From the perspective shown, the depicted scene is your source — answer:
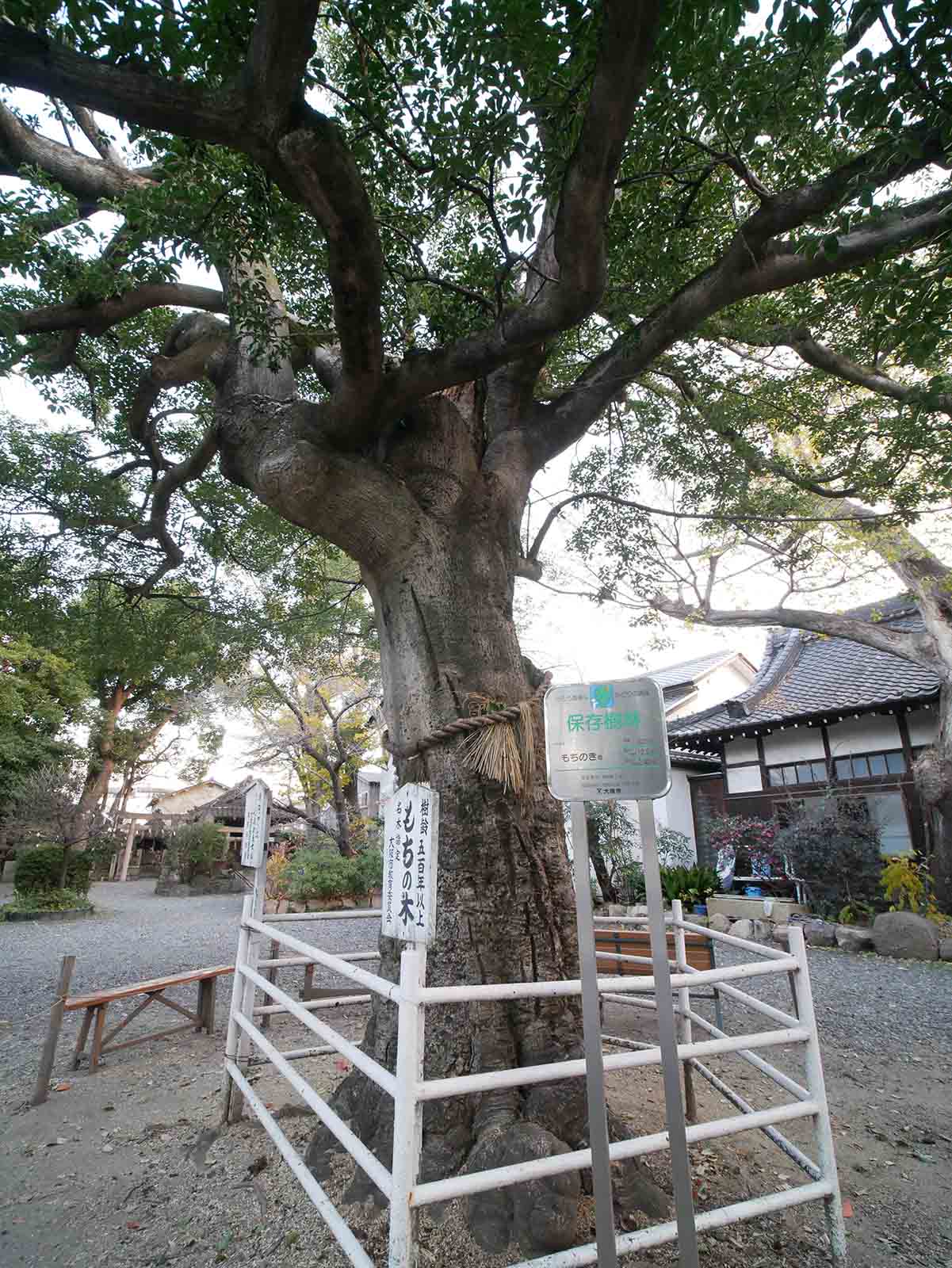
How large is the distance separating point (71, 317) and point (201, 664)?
5.42m

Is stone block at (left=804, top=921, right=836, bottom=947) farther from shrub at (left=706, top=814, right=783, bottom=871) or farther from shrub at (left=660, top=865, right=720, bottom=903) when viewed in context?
shrub at (left=660, top=865, right=720, bottom=903)

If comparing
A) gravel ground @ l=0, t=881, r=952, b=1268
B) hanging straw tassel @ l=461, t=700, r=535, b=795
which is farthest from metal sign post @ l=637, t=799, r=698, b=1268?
hanging straw tassel @ l=461, t=700, r=535, b=795

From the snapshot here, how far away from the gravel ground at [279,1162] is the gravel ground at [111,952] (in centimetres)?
7

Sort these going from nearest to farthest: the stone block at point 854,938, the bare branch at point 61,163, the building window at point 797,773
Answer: the bare branch at point 61,163 → the stone block at point 854,938 → the building window at point 797,773

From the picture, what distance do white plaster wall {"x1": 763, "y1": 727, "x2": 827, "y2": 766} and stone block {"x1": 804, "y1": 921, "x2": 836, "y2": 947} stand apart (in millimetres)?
3508

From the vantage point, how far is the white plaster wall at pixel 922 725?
10430 mm

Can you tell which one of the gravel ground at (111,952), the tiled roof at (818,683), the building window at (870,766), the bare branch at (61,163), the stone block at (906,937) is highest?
the bare branch at (61,163)

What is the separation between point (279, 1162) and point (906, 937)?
7.96 metres

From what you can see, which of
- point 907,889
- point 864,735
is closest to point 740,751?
point 864,735

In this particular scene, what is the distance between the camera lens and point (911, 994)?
6.43 m

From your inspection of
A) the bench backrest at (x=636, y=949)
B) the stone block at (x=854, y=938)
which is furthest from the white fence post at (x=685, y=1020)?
the stone block at (x=854, y=938)

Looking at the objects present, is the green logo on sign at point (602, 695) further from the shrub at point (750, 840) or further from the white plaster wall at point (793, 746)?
the white plaster wall at point (793, 746)

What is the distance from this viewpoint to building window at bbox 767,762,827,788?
458 inches

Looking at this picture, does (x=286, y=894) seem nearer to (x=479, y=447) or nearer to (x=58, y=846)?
(x=58, y=846)
